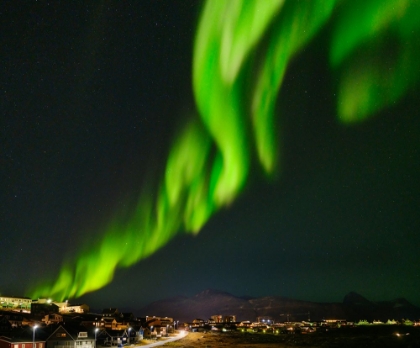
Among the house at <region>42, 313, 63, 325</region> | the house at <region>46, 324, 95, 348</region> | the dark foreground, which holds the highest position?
the house at <region>42, 313, 63, 325</region>

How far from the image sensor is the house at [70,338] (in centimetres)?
4814

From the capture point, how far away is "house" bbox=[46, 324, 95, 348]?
48.1 metres

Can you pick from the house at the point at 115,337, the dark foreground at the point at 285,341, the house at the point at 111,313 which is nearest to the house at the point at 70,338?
the house at the point at 115,337

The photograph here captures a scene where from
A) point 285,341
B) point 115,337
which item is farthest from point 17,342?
point 285,341

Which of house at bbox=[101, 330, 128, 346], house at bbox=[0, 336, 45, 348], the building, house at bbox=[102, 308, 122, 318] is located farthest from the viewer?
house at bbox=[102, 308, 122, 318]

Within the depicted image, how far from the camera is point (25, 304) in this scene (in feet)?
383

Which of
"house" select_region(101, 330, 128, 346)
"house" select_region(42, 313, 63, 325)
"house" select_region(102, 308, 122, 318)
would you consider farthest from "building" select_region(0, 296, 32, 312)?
"house" select_region(101, 330, 128, 346)

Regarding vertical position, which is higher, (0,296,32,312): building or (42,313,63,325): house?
(0,296,32,312): building

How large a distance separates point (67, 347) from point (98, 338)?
425 inches

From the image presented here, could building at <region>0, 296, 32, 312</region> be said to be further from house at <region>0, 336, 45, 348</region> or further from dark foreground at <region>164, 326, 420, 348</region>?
house at <region>0, 336, 45, 348</region>

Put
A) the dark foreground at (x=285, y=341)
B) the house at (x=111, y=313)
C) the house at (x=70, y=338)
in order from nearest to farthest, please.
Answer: the house at (x=70, y=338) < the dark foreground at (x=285, y=341) < the house at (x=111, y=313)

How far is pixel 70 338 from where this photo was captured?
163 feet

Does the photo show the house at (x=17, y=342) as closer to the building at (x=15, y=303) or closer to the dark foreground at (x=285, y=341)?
the dark foreground at (x=285, y=341)

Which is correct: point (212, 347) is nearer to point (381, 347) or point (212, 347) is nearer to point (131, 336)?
point (131, 336)
